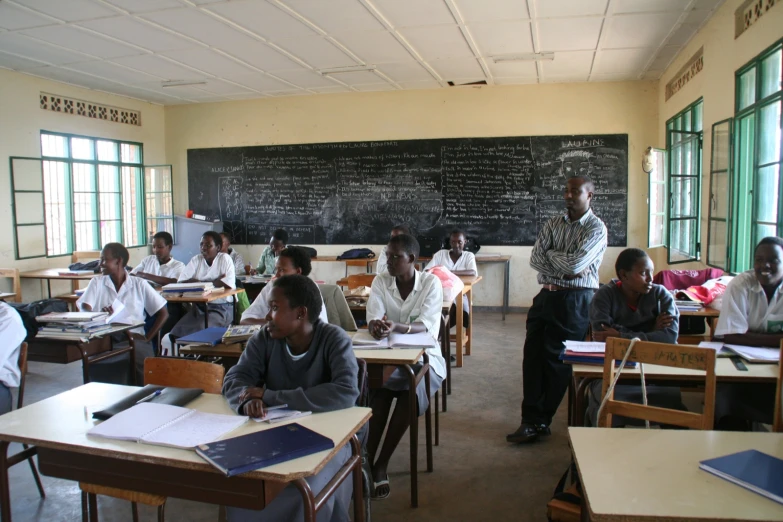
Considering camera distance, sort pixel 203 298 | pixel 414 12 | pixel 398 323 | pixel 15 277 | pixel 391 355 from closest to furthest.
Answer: pixel 391 355 < pixel 398 323 < pixel 203 298 < pixel 414 12 < pixel 15 277

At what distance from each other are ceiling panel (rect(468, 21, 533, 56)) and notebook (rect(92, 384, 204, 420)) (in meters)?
4.19

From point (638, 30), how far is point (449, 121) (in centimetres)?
296

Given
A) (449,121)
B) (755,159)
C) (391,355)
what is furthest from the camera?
(449,121)

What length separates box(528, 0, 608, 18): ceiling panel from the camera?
456 cm

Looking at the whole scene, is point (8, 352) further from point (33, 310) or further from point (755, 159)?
point (755, 159)

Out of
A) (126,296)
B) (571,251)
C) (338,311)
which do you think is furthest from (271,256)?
(571,251)

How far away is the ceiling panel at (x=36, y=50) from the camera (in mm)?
5398

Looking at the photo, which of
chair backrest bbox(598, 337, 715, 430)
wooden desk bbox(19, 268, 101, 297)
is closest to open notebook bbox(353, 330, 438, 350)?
chair backrest bbox(598, 337, 715, 430)

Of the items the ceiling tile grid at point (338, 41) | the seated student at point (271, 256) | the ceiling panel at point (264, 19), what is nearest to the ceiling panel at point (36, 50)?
the ceiling tile grid at point (338, 41)

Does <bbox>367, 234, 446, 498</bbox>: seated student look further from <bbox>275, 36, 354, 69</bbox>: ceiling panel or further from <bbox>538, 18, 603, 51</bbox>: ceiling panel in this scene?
<bbox>275, 36, 354, 69</bbox>: ceiling panel

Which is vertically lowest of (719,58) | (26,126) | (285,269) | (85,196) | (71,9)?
(285,269)

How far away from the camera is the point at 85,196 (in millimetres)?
7699

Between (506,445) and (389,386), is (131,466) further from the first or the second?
(506,445)

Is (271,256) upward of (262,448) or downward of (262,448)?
upward
